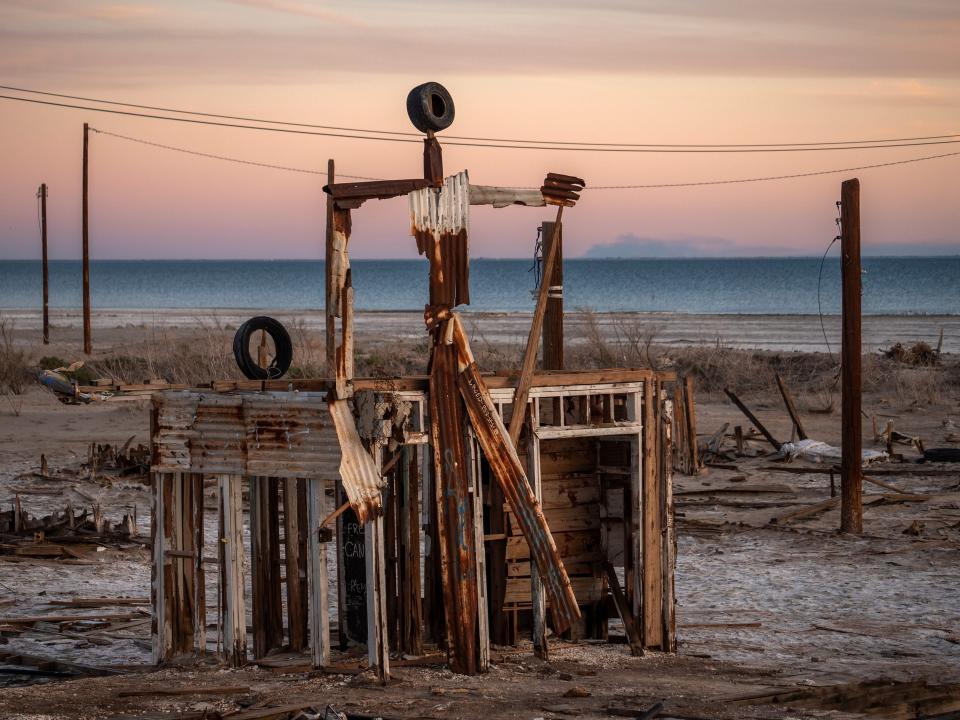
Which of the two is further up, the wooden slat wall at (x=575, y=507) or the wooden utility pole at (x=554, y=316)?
the wooden utility pole at (x=554, y=316)

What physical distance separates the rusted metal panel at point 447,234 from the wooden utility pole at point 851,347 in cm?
794

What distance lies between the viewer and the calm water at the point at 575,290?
293ft

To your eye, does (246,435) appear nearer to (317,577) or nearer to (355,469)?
(355,469)

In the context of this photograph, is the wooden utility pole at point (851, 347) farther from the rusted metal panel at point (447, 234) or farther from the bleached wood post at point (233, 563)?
the bleached wood post at point (233, 563)

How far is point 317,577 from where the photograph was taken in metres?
9.39

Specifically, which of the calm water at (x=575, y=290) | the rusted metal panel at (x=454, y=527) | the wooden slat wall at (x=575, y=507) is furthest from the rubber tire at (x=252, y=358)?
the calm water at (x=575, y=290)

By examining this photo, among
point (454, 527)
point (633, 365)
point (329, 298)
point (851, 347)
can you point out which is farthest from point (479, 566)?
point (633, 365)

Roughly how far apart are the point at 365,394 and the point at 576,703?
2.69m

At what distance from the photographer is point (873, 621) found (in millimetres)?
12148

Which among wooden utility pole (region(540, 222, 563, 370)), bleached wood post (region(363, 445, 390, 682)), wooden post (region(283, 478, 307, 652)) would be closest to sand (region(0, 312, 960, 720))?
bleached wood post (region(363, 445, 390, 682))

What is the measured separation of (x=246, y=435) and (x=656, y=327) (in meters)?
45.2

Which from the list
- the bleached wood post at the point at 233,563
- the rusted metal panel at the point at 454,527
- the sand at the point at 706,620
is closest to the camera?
the sand at the point at 706,620

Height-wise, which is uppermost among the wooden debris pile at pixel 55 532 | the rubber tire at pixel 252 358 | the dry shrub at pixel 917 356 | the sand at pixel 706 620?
the dry shrub at pixel 917 356

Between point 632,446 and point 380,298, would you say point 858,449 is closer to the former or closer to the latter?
point 632,446
